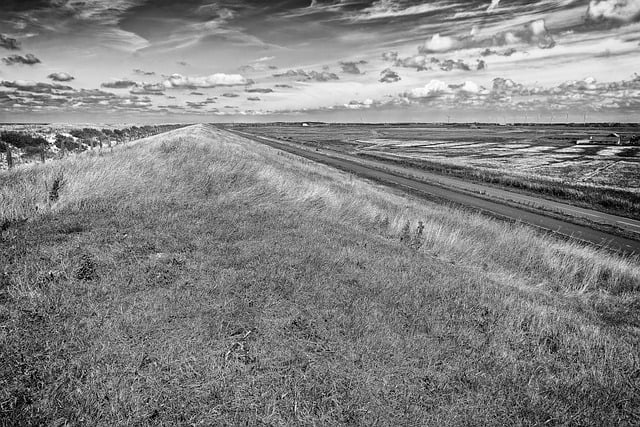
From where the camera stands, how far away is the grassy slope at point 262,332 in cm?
417

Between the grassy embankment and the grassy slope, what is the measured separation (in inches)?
1180

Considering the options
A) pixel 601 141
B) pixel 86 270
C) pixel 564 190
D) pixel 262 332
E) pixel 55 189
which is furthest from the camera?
pixel 601 141

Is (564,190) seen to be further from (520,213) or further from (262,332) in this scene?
(262,332)

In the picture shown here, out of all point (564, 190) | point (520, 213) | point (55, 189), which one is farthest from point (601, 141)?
point (55, 189)

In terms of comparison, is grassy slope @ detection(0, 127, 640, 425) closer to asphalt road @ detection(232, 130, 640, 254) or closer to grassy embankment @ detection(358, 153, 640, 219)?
asphalt road @ detection(232, 130, 640, 254)

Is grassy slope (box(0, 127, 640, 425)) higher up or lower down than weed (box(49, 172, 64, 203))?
lower down

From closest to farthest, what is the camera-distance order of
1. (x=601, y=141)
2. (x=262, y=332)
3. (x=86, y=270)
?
(x=262, y=332) → (x=86, y=270) → (x=601, y=141)

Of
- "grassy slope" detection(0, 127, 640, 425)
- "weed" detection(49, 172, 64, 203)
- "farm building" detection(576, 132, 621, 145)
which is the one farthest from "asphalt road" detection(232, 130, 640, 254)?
"farm building" detection(576, 132, 621, 145)

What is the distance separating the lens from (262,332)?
5398 mm

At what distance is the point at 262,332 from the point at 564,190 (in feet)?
147

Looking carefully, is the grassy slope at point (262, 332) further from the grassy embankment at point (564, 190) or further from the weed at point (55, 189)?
the grassy embankment at point (564, 190)

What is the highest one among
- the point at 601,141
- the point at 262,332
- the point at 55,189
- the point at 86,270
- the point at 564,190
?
the point at 55,189

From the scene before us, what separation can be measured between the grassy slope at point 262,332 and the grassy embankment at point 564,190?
98.3ft

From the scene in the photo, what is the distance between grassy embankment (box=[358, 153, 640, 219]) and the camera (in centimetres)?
3388
